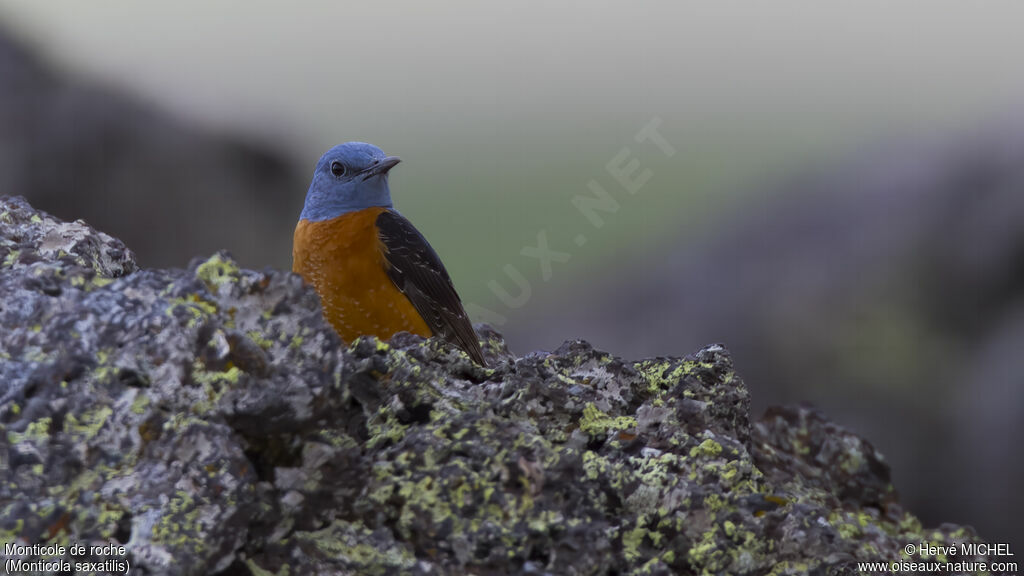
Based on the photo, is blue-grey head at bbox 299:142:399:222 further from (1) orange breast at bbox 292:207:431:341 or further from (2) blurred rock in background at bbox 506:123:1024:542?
(2) blurred rock in background at bbox 506:123:1024:542

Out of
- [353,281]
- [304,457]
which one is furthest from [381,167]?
[304,457]

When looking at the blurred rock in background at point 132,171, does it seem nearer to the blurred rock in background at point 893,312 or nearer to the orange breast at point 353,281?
the blurred rock in background at point 893,312

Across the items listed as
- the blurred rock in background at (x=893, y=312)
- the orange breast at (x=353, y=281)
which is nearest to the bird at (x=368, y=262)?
the orange breast at (x=353, y=281)

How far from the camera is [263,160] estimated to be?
1378 cm

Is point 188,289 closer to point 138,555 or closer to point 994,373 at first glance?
point 138,555

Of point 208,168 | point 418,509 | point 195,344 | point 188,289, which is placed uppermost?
point 208,168

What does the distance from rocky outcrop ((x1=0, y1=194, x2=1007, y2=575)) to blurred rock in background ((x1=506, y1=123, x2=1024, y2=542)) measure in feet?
24.6

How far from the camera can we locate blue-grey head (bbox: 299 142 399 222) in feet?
20.1

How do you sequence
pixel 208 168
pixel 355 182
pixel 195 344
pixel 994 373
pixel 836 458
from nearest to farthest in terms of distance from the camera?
pixel 195 344, pixel 836 458, pixel 355 182, pixel 994 373, pixel 208 168

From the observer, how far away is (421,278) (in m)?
5.93

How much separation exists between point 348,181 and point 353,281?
0.81 m

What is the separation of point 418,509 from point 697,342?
9150 millimetres

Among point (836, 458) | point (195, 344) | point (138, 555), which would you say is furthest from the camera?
point (836, 458)

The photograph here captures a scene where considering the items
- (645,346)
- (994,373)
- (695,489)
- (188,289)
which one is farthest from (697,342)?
(188,289)
